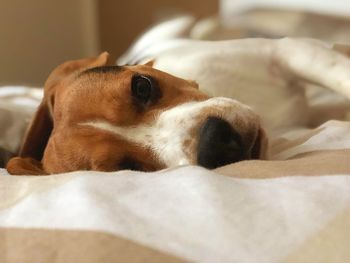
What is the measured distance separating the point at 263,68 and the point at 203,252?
98 cm

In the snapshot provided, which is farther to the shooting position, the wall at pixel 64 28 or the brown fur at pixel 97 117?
the wall at pixel 64 28

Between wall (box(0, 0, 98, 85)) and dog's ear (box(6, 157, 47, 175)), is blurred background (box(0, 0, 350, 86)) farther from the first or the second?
dog's ear (box(6, 157, 47, 175))

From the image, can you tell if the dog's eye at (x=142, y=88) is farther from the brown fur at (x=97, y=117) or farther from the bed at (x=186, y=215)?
the bed at (x=186, y=215)

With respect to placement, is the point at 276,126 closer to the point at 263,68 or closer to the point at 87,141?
the point at 263,68

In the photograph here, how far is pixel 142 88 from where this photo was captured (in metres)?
1.12

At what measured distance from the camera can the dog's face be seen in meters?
0.97

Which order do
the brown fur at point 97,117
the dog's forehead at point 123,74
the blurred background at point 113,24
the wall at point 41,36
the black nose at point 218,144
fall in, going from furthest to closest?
the wall at point 41,36, the blurred background at point 113,24, the dog's forehead at point 123,74, the brown fur at point 97,117, the black nose at point 218,144

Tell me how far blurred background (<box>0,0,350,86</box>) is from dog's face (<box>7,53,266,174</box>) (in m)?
1.26

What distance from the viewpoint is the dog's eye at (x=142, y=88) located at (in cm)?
111

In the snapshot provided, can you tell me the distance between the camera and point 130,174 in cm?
81

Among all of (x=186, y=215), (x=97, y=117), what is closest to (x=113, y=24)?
(x=97, y=117)

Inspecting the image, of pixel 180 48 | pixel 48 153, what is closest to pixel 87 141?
pixel 48 153

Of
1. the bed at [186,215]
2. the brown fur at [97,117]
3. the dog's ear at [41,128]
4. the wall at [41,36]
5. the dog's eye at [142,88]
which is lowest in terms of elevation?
the wall at [41,36]

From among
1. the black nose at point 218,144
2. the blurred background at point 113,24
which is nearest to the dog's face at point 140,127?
the black nose at point 218,144
